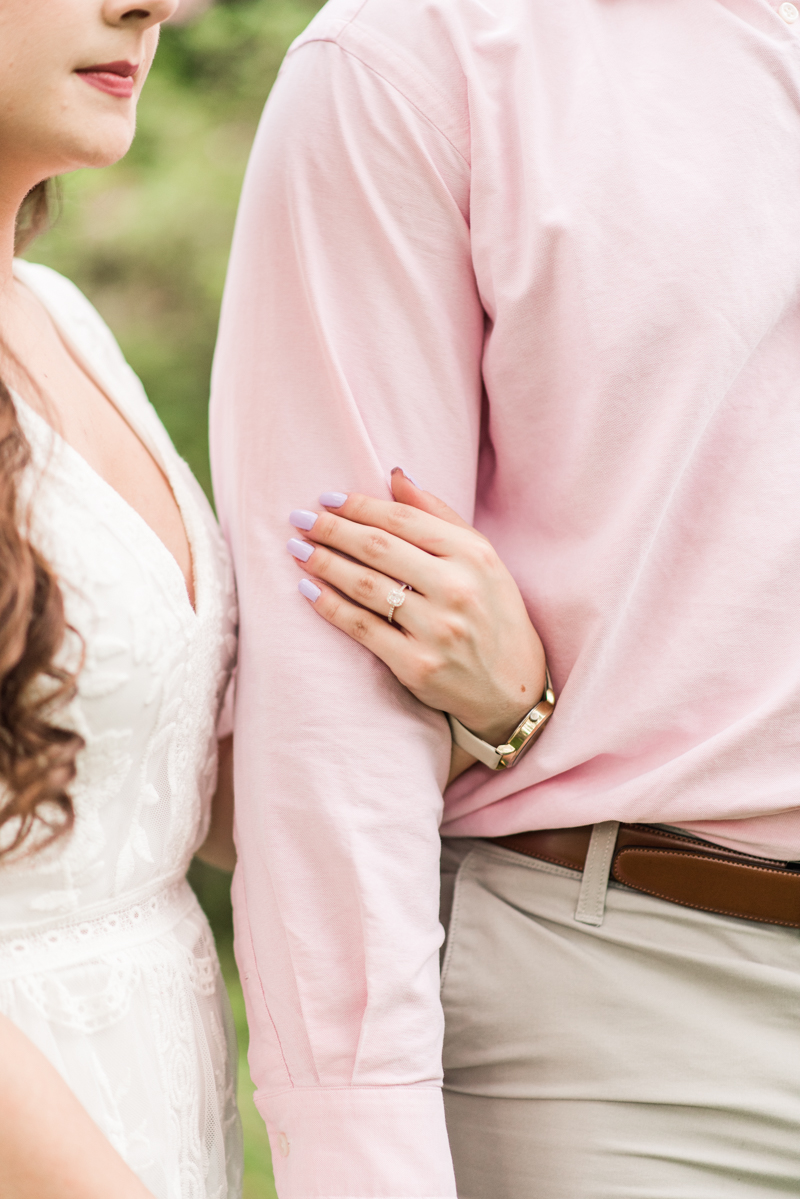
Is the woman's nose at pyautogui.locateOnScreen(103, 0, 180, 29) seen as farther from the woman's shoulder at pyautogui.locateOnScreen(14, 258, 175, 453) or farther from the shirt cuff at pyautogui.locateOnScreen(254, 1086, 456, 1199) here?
the shirt cuff at pyautogui.locateOnScreen(254, 1086, 456, 1199)

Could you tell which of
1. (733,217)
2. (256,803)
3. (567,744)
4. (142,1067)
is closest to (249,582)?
(256,803)

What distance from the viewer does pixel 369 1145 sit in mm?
943

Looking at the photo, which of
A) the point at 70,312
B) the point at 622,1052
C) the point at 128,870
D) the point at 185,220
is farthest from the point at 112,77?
the point at 185,220

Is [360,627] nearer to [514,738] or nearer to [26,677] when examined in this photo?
[514,738]

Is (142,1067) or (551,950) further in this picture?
(551,950)

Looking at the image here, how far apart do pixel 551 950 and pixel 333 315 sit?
663 mm

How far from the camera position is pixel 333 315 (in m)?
1.04

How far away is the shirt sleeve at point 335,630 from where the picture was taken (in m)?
0.98

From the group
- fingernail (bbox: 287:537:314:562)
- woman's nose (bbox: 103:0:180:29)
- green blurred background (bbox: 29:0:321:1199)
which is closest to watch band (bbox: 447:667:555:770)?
fingernail (bbox: 287:537:314:562)

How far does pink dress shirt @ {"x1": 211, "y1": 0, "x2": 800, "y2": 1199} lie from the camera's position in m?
1.00

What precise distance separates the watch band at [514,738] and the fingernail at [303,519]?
243 millimetres

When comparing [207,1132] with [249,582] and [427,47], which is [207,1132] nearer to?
[249,582]

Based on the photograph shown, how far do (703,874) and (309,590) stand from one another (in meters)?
0.48

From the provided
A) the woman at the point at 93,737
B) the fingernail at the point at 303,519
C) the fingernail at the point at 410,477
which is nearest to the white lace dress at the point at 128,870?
the woman at the point at 93,737
